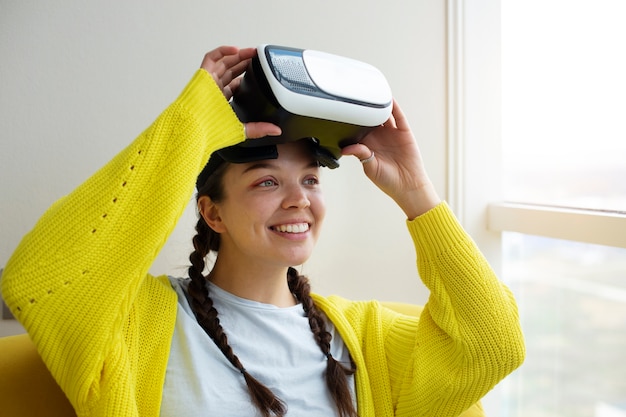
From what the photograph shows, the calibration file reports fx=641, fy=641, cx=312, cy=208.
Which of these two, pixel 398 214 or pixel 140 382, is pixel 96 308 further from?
pixel 398 214

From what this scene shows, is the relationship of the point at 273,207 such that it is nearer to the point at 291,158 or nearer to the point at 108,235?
the point at 291,158

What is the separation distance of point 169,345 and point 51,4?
89 cm

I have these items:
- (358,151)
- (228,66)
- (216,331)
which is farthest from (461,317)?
(228,66)

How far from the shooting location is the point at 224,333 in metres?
1.34

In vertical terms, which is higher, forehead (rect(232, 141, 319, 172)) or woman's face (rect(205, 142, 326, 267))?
forehead (rect(232, 141, 319, 172))

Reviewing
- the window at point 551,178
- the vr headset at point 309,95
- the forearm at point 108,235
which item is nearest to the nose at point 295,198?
the vr headset at point 309,95

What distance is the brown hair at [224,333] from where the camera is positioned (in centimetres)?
130

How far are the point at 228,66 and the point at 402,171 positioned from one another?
1.52 feet

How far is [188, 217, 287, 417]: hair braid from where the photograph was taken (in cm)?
129

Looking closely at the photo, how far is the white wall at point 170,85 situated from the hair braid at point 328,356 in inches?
14.9

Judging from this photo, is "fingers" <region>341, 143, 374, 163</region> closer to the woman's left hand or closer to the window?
the woman's left hand

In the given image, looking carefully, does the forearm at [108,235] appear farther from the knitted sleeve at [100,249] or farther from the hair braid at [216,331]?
the hair braid at [216,331]

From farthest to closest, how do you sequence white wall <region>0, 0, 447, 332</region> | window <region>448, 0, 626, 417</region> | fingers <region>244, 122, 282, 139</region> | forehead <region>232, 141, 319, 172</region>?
window <region>448, 0, 626, 417</region> → white wall <region>0, 0, 447, 332</region> → forehead <region>232, 141, 319, 172</region> → fingers <region>244, 122, 282, 139</region>

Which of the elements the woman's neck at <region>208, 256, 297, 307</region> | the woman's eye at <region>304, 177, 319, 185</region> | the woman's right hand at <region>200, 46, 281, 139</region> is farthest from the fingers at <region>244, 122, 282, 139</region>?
the woman's neck at <region>208, 256, 297, 307</region>
